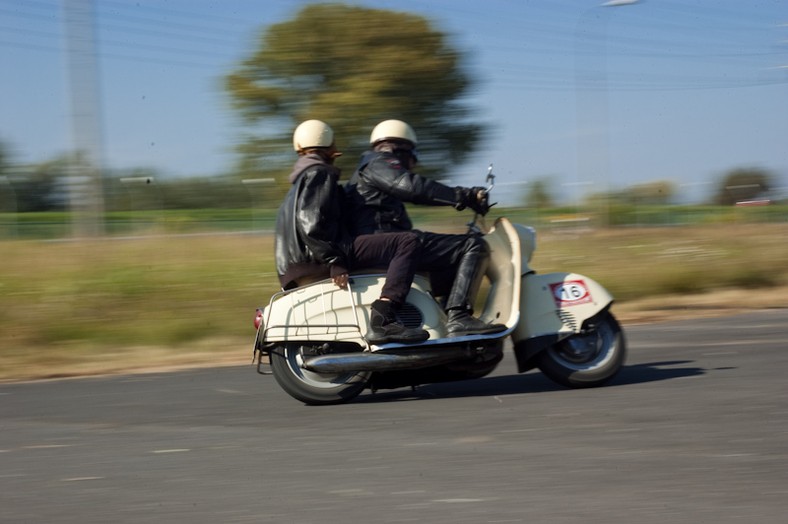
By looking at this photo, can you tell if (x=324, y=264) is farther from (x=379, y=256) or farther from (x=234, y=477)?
(x=234, y=477)

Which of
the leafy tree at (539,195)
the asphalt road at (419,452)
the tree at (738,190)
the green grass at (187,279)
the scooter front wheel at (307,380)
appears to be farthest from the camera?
the tree at (738,190)

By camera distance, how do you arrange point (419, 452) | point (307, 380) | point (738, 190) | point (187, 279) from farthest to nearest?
point (738, 190), point (187, 279), point (307, 380), point (419, 452)

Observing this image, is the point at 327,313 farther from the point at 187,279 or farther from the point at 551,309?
the point at 187,279

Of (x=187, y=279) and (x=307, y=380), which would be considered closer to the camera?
(x=307, y=380)

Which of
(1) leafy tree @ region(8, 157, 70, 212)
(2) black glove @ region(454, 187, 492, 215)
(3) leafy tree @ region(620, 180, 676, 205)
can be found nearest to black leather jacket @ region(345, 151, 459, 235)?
(2) black glove @ region(454, 187, 492, 215)

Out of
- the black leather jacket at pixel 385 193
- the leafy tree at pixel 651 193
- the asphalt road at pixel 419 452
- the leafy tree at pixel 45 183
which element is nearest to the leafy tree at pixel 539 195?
the leafy tree at pixel 651 193

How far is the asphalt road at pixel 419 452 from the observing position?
4.54 metres

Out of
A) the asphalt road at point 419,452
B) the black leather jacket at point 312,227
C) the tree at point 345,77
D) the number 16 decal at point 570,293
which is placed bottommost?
the asphalt road at point 419,452

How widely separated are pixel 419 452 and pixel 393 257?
1.91 meters

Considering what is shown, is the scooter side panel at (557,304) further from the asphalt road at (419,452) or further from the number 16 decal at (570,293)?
the asphalt road at (419,452)

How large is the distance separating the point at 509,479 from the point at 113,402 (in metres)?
3.87

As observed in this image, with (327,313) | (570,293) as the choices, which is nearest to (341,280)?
(327,313)

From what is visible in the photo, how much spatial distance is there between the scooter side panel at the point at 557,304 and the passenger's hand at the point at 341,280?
1149 millimetres

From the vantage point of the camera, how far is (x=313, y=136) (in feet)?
24.3
